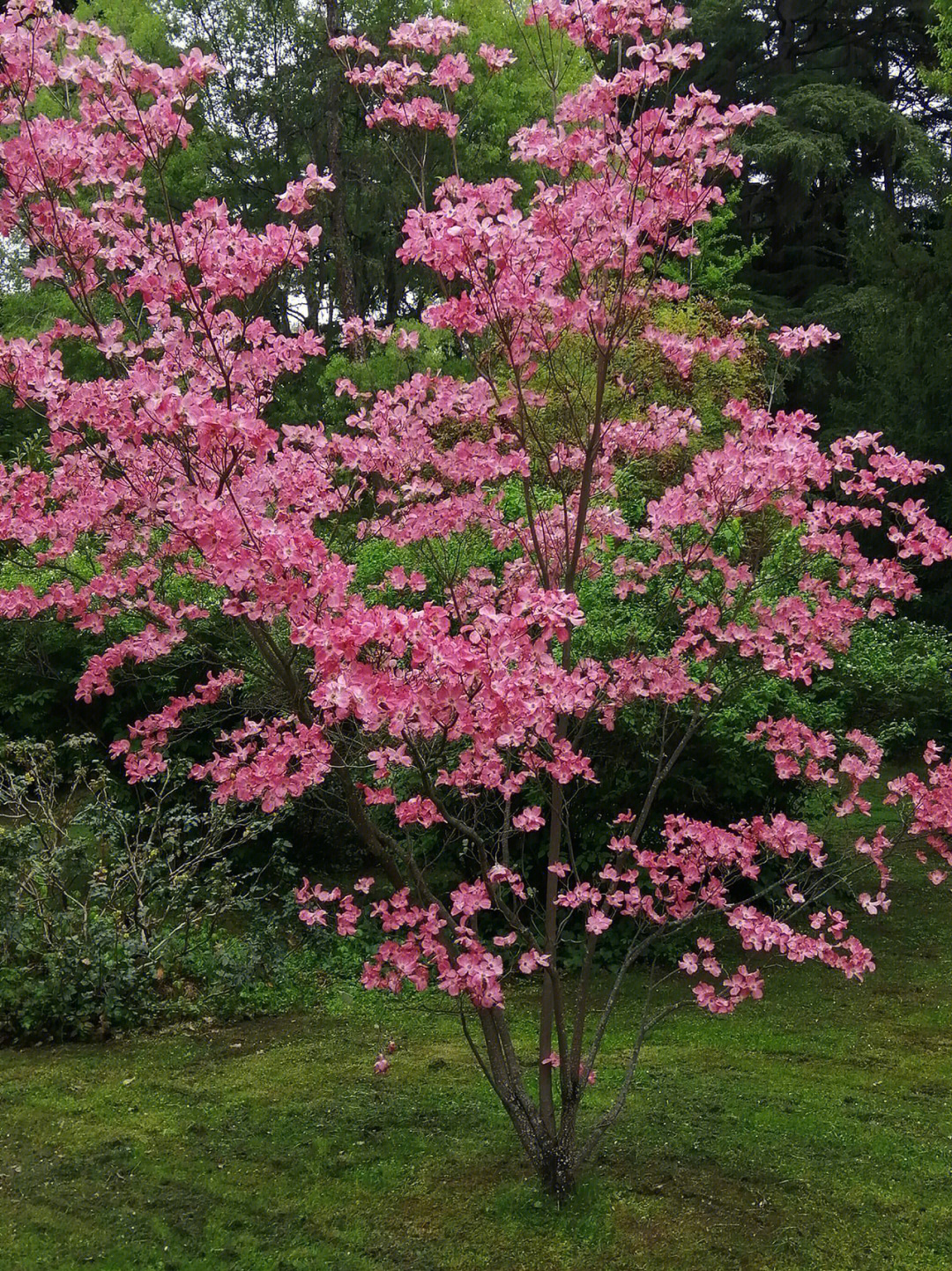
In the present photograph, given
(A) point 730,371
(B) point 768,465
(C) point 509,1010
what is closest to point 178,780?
(C) point 509,1010

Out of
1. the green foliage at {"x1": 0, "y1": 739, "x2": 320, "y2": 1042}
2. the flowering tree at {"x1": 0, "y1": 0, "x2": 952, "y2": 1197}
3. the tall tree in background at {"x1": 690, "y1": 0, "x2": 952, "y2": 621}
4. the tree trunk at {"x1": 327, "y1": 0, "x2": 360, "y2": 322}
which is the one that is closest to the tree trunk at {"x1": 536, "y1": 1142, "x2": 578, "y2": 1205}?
the flowering tree at {"x1": 0, "y1": 0, "x2": 952, "y2": 1197}

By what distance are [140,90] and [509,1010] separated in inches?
160

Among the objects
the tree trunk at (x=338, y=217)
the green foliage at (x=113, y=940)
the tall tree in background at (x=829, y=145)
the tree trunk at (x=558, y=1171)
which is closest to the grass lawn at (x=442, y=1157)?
the tree trunk at (x=558, y=1171)

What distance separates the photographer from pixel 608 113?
10.3ft

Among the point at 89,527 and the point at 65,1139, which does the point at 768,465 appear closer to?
the point at 89,527

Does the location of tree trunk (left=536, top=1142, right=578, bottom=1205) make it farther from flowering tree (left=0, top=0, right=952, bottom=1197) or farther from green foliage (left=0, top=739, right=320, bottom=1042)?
green foliage (left=0, top=739, right=320, bottom=1042)

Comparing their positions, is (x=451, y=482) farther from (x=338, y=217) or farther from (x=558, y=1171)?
(x=338, y=217)

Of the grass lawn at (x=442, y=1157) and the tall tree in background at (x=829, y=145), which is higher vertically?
the tall tree in background at (x=829, y=145)

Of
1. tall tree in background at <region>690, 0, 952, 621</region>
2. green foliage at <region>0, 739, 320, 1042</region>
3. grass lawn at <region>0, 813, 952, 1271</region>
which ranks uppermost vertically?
tall tree in background at <region>690, 0, 952, 621</region>

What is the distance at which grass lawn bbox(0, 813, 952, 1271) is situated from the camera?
9.95 ft

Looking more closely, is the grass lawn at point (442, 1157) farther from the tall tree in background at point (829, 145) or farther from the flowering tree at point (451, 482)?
the tall tree in background at point (829, 145)

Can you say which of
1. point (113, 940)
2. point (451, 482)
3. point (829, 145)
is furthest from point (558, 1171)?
point (829, 145)

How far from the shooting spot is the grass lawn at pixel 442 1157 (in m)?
3.03

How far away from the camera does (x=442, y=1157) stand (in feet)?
11.6
